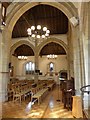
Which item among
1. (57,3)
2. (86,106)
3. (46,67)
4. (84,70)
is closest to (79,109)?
(86,106)

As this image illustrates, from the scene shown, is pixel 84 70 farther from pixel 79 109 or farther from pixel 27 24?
pixel 27 24

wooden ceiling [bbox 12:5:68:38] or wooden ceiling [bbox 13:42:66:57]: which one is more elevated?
wooden ceiling [bbox 12:5:68:38]

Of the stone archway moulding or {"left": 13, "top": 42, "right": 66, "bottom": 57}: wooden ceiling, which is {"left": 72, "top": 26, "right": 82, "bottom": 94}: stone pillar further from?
{"left": 13, "top": 42, "right": 66, "bottom": 57}: wooden ceiling

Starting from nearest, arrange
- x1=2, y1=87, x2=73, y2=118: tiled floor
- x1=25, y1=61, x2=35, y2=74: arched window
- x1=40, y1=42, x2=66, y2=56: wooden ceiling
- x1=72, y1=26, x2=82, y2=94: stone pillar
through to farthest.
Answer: x1=2, y1=87, x2=73, y2=118: tiled floor → x1=72, y1=26, x2=82, y2=94: stone pillar → x1=40, y1=42, x2=66, y2=56: wooden ceiling → x1=25, y1=61, x2=35, y2=74: arched window

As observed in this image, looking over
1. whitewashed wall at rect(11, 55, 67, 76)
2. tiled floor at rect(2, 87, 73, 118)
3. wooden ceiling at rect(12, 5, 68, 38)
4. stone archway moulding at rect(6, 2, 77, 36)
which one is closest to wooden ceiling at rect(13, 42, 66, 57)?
whitewashed wall at rect(11, 55, 67, 76)

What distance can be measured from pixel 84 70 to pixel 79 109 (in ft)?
4.73

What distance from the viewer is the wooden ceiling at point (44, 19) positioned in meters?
12.9

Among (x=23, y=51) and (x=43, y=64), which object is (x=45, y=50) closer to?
(x=23, y=51)

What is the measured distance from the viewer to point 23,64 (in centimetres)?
2339

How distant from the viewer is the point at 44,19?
14.1 metres

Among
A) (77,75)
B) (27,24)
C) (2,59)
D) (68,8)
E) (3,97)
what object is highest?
(27,24)

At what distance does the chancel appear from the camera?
534 cm

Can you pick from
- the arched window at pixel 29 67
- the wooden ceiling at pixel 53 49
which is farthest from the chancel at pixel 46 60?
the wooden ceiling at pixel 53 49

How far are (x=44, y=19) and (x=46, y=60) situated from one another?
985 centimetres
